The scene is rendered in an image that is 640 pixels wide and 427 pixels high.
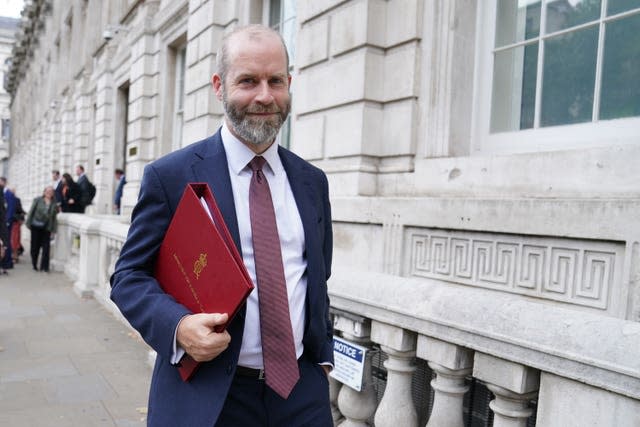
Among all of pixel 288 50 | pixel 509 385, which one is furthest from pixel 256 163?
pixel 288 50

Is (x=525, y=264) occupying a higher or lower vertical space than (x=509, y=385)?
higher

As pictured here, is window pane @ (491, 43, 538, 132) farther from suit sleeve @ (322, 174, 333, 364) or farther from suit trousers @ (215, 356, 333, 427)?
suit trousers @ (215, 356, 333, 427)

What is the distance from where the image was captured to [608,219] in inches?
130

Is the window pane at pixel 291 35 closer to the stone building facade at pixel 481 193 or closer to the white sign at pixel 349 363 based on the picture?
the stone building facade at pixel 481 193

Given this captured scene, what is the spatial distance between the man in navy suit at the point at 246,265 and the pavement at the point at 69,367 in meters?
2.56

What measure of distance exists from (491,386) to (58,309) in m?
7.37

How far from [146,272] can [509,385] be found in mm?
1243

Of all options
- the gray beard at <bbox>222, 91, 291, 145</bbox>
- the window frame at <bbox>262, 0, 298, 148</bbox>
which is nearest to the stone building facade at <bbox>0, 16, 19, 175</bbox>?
the window frame at <bbox>262, 0, 298, 148</bbox>

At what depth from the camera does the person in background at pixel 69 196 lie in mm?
14375

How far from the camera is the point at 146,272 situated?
5.46 feet

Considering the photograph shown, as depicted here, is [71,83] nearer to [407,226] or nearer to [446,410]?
[407,226]

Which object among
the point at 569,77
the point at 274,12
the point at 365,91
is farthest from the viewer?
the point at 274,12

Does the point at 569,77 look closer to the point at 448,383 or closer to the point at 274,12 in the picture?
the point at 448,383

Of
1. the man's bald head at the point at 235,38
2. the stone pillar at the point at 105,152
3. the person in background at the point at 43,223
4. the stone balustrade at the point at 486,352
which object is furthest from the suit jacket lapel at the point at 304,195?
the stone pillar at the point at 105,152
